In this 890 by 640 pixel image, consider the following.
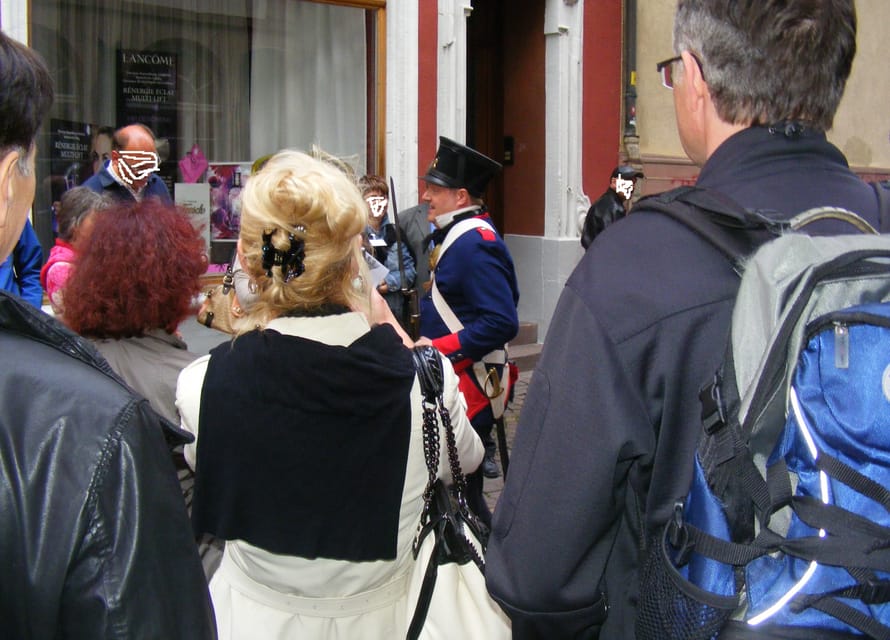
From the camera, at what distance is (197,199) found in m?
7.38

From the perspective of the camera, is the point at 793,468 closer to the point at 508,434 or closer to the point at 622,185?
the point at 508,434

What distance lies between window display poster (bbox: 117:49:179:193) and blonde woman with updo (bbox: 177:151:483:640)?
528cm

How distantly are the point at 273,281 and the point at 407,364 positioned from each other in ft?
1.21

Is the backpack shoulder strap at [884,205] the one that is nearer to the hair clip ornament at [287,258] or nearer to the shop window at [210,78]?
the hair clip ornament at [287,258]

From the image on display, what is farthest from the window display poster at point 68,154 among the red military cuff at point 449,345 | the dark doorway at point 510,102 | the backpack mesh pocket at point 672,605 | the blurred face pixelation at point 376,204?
the backpack mesh pocket at point 672,605

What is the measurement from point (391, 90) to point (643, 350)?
6.95m

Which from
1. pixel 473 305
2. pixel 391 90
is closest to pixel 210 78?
pixel 391 90

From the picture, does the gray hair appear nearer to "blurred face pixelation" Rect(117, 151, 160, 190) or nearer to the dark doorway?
"blurred face pixelation" Rect(117, 151, 160, 190)

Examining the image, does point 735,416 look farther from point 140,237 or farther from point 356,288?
point 140,237

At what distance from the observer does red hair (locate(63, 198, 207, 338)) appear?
8.69 feet

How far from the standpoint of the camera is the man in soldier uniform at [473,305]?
4203 mm

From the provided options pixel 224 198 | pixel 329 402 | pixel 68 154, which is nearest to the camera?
pixel 329 402

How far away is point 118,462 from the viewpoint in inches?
44.8

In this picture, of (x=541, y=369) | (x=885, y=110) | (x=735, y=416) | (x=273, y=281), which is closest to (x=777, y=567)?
(x=735, y=416)
